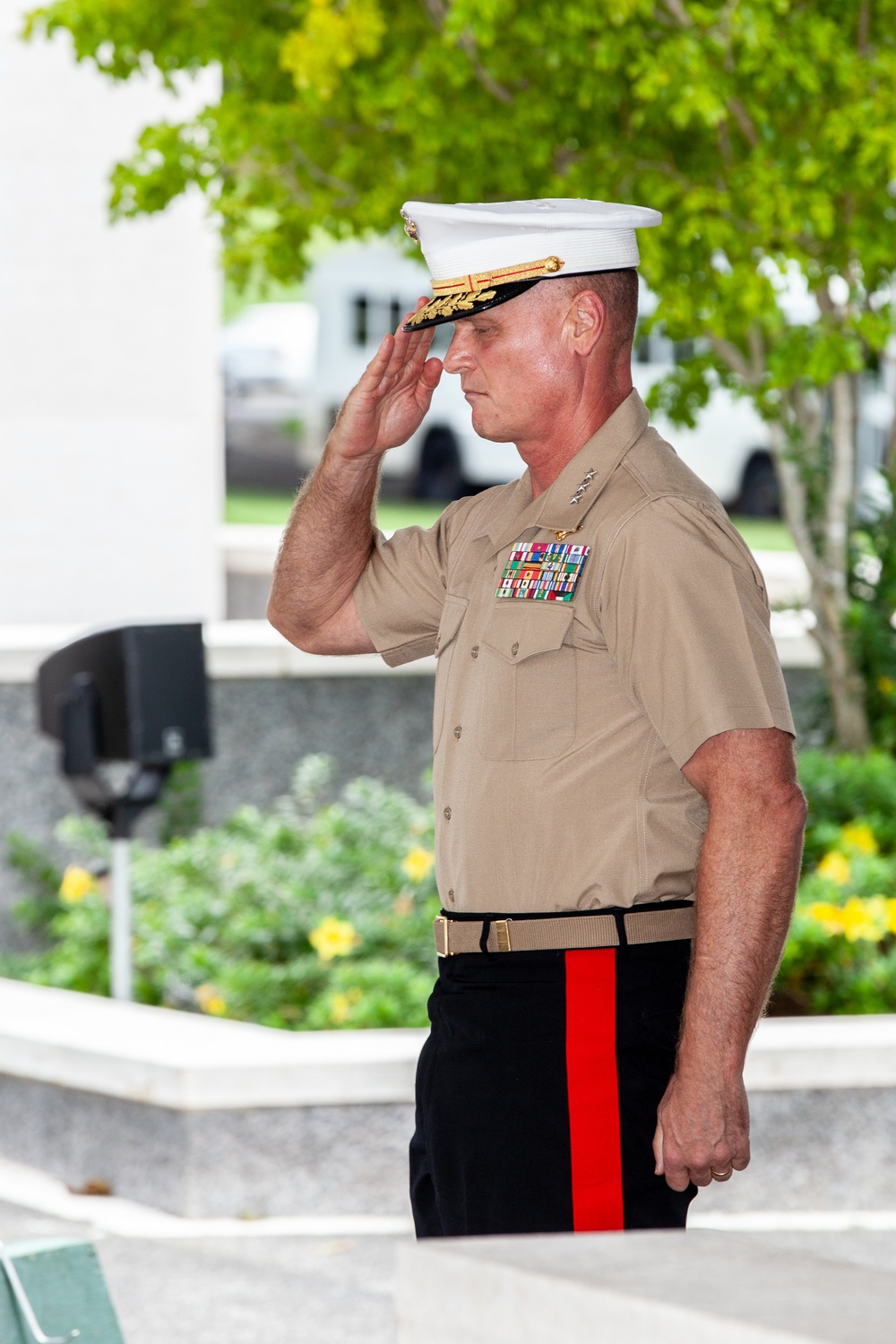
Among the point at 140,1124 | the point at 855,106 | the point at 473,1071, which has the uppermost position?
the point at 855,106

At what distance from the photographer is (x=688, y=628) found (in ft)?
8.82

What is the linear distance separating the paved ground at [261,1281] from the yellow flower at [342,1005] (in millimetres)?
818

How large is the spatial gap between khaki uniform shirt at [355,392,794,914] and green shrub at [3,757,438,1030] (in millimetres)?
2757

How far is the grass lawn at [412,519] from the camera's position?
21.5 meters

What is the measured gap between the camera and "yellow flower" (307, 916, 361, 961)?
231 inches

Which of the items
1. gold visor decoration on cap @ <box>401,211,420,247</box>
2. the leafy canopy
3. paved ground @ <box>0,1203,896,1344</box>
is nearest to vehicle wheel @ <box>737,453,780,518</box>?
the leafy canopy

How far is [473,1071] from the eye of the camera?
2.84m

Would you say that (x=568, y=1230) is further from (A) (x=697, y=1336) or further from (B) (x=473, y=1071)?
(A) (x=697, y=1336)

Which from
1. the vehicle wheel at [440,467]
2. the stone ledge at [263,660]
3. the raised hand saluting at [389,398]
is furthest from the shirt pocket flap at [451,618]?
the vehicle wheel at [440,467]

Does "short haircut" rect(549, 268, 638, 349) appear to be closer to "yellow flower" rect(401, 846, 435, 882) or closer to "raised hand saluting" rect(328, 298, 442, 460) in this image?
"raised hand saluting" rect(328, 298, 442, 460)

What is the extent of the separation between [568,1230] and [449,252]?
143 cm

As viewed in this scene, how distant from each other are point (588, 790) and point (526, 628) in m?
0.26

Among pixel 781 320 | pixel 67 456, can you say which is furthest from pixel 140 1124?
pixel 67 456

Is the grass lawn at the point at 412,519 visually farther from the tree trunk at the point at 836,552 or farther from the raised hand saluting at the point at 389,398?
the raised hand saluting at the point at 389,398
